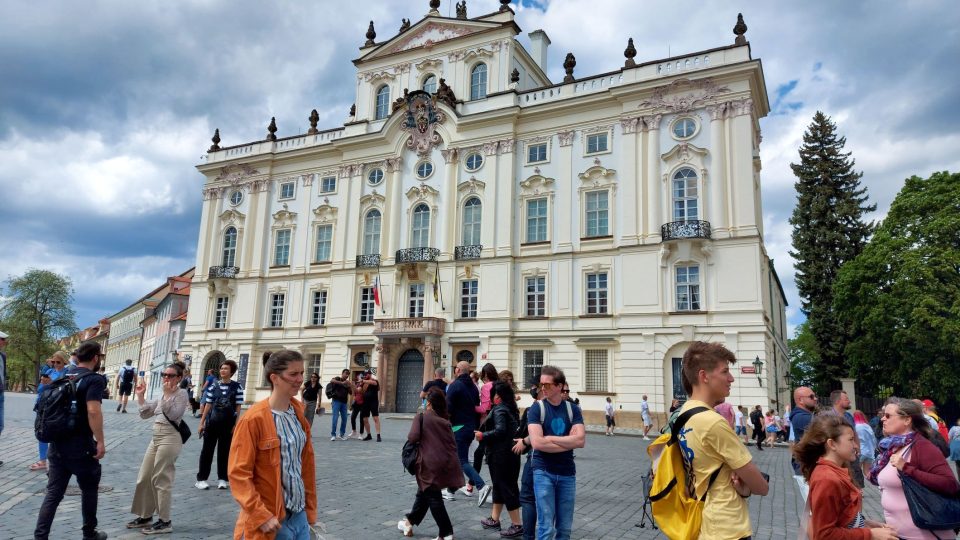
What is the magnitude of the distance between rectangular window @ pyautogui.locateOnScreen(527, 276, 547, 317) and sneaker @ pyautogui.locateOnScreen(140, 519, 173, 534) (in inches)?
1028

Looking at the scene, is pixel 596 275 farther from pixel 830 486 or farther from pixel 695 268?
pixel 830 486

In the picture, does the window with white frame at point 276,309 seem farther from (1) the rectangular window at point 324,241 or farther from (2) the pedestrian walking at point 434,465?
(2) the pedestrian walking at point 434,465

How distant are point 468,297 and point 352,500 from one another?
24930 mm

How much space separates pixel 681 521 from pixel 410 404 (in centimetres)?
3212

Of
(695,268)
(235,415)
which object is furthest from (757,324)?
(235,415)

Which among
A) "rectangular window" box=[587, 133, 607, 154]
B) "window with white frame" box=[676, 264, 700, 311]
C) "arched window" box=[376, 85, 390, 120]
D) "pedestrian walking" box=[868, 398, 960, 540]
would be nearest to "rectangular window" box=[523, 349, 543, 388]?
"window with white frame" box=[676, 264, 700, 311]

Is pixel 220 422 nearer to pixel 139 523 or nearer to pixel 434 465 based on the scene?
pixel 139 523

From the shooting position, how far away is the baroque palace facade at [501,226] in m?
29.2

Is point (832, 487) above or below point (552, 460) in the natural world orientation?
above

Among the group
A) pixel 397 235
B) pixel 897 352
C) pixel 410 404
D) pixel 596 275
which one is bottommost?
pixel 410 404

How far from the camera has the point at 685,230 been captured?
2900 cm

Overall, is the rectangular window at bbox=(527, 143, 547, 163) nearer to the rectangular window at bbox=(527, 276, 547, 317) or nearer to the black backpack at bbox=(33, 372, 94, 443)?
the rectangular window at bbox=(527, 276, 547, 317)

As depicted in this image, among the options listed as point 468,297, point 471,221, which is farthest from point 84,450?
point 471,221

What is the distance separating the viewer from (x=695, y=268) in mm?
29188
